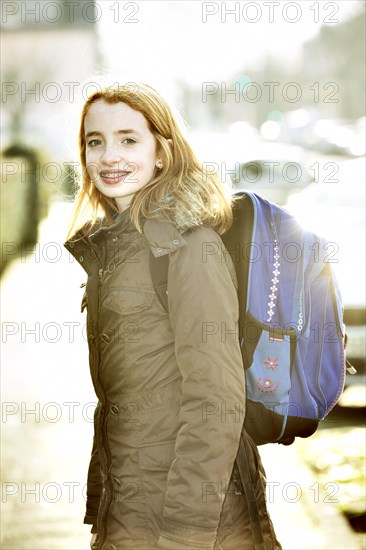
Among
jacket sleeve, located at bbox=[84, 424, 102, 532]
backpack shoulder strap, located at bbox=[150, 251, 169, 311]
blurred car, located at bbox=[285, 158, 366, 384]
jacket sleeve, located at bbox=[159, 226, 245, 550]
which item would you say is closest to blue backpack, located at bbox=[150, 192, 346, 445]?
backpack shoulder strap, located at bbox=[150, 251, 169, 311]

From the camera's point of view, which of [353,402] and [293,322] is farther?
[353,402]

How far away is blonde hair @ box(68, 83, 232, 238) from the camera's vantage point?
2.38 metres

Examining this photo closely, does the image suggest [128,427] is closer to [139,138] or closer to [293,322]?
[293,322]

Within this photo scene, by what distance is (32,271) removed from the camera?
13914mm

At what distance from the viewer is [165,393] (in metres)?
2.35

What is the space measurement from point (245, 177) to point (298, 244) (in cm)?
1784

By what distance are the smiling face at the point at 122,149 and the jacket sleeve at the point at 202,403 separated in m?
0.41

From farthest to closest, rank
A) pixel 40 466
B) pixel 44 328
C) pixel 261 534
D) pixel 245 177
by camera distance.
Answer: pixel 245 177 → pixel 44 328 → pixel 40 466 → pixel 261 534

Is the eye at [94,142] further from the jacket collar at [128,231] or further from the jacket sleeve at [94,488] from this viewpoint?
the jacket sleeve at [94,488]

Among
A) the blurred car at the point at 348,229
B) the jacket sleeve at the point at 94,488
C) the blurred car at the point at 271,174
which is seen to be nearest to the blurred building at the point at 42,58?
the blurred car at the point at 271,174

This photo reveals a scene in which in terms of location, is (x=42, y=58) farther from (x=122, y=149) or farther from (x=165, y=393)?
(x=165, y=393)

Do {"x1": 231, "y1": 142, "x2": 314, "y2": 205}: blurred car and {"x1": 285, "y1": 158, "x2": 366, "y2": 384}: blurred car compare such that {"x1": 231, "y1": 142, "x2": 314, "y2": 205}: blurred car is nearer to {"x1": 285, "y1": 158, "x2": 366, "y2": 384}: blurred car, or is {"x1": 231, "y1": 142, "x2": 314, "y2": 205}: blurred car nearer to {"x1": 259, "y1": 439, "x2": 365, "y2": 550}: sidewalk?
{"x1": 285, "y1": 158, "x2": 366, "y2": 384}: blurred car

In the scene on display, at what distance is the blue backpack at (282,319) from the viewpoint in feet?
7.61

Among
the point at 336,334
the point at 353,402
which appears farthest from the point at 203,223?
the point at 353,402
